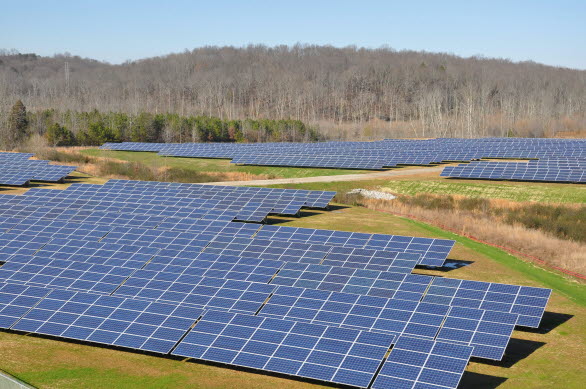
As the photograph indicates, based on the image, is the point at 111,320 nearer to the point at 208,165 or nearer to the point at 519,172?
the point at 519,172

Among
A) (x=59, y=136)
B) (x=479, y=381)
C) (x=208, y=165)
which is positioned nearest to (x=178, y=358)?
(x=479, y=381)

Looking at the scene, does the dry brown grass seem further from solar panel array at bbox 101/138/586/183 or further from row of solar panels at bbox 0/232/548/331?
solar panel array at bbox 101/138/586/183

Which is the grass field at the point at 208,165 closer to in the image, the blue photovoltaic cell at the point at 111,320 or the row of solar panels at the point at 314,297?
the row of solar panels at the point at 314,297

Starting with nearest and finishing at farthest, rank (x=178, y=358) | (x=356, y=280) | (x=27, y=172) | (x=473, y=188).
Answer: (x=178, y=358), (x=356, y=280), (x=473, y=188), (x=27, y=172)

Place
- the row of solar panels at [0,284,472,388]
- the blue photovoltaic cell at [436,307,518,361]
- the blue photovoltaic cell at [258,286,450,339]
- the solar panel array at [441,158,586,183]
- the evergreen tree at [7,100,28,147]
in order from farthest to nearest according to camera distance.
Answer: the evergreen tree at [7,100,28,147] → the solar panel array at [441,158,586,183] → the blue photovoltaic cell at [258,286,450,339] → the blue photovoltaic cell at [436,307,518,361] → the row of solar panels at [0,284,472,388]

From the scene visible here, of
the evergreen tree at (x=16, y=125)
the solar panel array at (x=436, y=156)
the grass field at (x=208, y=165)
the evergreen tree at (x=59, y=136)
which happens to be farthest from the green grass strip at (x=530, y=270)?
the evergreen tree at (x=16, y=125)

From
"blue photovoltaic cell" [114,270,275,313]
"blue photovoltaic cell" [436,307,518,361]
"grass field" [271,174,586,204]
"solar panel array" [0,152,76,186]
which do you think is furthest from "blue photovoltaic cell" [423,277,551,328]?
"solar panel array" [0,152,76,186]
